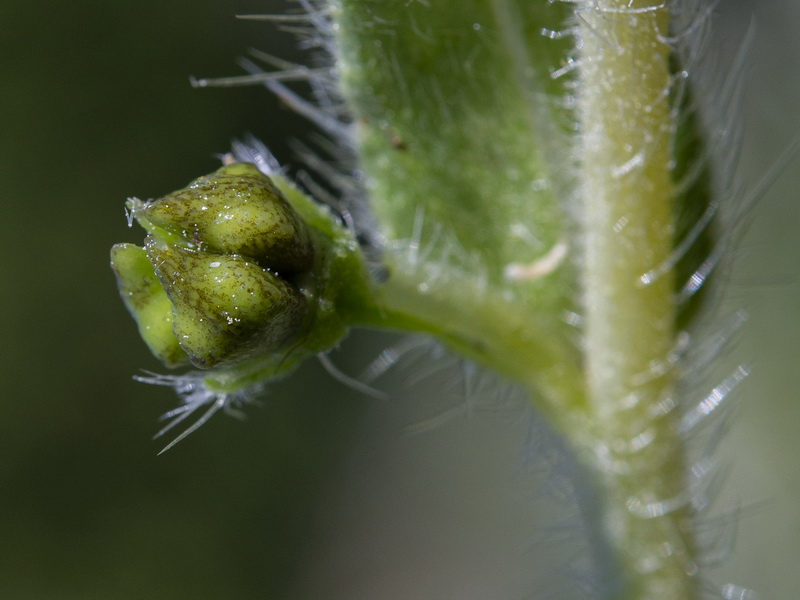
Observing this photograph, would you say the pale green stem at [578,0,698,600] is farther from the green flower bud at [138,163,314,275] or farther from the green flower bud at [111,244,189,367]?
the green flower bud at [111,244,189,367]

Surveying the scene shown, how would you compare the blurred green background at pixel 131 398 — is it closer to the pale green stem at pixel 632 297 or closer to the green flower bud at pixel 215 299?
the pale green stem at pixel 632 297

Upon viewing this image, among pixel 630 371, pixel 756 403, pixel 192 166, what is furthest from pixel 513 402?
pixel 192 166

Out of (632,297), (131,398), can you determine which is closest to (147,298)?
(632,297)

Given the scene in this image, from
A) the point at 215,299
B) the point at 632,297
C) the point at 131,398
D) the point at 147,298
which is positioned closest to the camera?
the point at 215,299

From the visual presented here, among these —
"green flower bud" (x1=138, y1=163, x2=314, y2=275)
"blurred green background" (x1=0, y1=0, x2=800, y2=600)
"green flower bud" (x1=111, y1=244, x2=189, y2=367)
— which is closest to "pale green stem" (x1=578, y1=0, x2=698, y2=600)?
"green flower bud" (x1=138, y1=163, x2=314, y2=275)

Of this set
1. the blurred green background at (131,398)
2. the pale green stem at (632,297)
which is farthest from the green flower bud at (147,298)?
the blurred green background at (131,398)

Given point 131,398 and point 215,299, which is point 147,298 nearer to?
point 215,299
